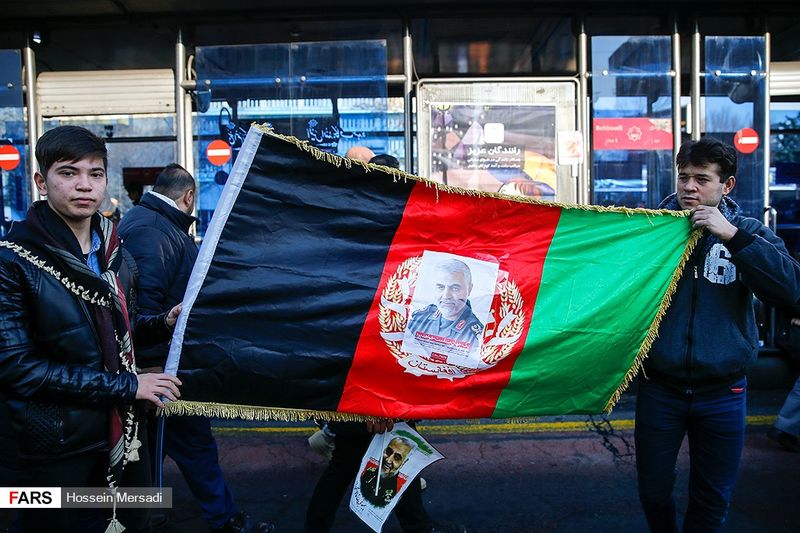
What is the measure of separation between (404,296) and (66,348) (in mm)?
1374

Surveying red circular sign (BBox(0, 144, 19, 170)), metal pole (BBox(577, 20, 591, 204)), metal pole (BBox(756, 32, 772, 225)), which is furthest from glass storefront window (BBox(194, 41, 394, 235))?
metal pole (BBox(756, 32, 772, 225))

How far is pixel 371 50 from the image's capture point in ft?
25.3

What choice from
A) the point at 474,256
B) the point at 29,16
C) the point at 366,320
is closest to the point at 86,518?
the point at 366,320

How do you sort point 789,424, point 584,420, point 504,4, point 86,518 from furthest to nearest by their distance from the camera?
point 504,4
point 584,420
point 789,424
point 86,518

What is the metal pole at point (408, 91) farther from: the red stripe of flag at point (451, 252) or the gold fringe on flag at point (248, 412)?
the gold fringe on flag at point (248, 412)

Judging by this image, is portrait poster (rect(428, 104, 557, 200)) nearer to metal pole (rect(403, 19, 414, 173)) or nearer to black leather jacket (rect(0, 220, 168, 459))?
metal pole (rect(403, 19, 414, 173))

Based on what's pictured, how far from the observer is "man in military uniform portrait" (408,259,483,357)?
3.02 m

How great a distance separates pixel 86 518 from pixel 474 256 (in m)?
1.90

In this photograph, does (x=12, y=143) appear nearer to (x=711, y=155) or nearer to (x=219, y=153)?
(x=219, y=153)

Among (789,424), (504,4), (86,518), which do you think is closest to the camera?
(86,518)

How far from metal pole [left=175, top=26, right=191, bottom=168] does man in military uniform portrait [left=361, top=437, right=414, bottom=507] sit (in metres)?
5.62

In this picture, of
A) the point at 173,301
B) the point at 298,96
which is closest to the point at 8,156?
the point at 298,96

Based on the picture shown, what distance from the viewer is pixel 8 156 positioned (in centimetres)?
798

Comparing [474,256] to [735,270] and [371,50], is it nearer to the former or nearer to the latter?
[735,270]
